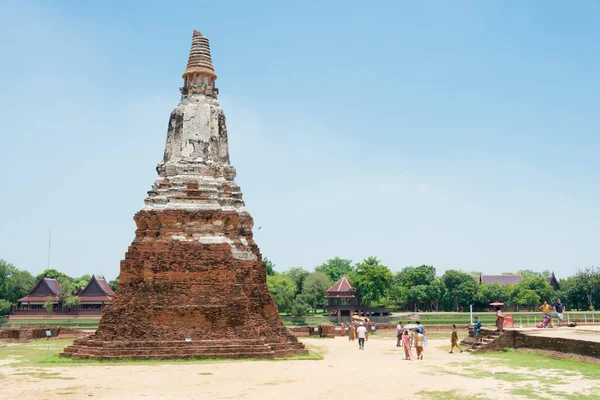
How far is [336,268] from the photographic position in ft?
351

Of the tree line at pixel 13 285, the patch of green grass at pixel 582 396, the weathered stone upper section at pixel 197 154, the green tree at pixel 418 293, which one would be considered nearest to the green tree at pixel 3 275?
the tree line at pixel 13 285

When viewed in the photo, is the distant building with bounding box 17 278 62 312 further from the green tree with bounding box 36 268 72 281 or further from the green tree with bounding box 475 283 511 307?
the green tree with bounding box 475 283 511 307

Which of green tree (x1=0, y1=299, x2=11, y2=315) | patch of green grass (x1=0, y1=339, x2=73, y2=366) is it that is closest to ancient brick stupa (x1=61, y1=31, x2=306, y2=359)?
patch of green grass (x1=0, y1=339, x2=73, y2=366)

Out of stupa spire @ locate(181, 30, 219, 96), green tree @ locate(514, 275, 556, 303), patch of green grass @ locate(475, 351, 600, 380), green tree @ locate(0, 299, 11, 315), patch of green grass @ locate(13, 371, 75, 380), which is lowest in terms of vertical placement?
patch of green grass @ locate(13, 371, 75, 380)

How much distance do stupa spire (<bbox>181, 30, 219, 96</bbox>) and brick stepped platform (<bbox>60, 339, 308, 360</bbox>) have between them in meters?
9.93

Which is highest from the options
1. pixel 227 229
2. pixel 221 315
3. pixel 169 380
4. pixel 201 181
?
pixel 201 181

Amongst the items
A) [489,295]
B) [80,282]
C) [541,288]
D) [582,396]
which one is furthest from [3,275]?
[582,396]

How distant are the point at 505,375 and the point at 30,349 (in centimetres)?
1942

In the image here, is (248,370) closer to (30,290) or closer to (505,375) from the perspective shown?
(505,375)

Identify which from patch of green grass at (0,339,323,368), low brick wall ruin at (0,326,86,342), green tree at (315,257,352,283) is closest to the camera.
→ patch of green grass at (0,339,323,368)

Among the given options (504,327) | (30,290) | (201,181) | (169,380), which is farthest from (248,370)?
(30,290)

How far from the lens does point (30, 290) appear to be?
6600 centimetres

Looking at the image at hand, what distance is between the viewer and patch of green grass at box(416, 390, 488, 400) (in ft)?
43.0

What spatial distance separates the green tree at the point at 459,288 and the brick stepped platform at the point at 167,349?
54.5m
